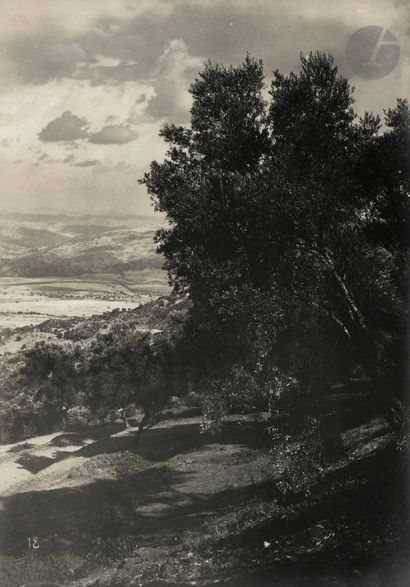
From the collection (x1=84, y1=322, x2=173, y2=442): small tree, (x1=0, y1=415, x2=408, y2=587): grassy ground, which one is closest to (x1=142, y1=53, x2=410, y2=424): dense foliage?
(x1=0, y1=415, x2=408, y2=587): grassy ground

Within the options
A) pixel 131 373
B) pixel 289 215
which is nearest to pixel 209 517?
pixel 289 215

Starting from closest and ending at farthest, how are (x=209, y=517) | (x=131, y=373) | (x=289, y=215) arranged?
(x=289, y=215) → (x=209, y=517) → (x=131, y=373)

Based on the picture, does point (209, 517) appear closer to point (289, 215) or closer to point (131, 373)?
point (289, 215)

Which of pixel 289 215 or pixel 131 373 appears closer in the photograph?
pixel 289 215

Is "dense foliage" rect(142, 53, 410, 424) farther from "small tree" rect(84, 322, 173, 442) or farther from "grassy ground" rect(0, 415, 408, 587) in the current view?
"small tree" rect(84, 322, 173, 442)

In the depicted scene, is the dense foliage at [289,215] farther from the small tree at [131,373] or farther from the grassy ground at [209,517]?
the small tree at [131,373]

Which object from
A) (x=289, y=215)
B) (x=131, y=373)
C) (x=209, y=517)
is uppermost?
(x=289, y=215)

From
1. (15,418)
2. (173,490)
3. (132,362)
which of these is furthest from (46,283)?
(173,490)

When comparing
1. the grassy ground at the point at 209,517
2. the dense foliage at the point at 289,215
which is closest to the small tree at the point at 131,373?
the grassy ground at the point at 209,517
